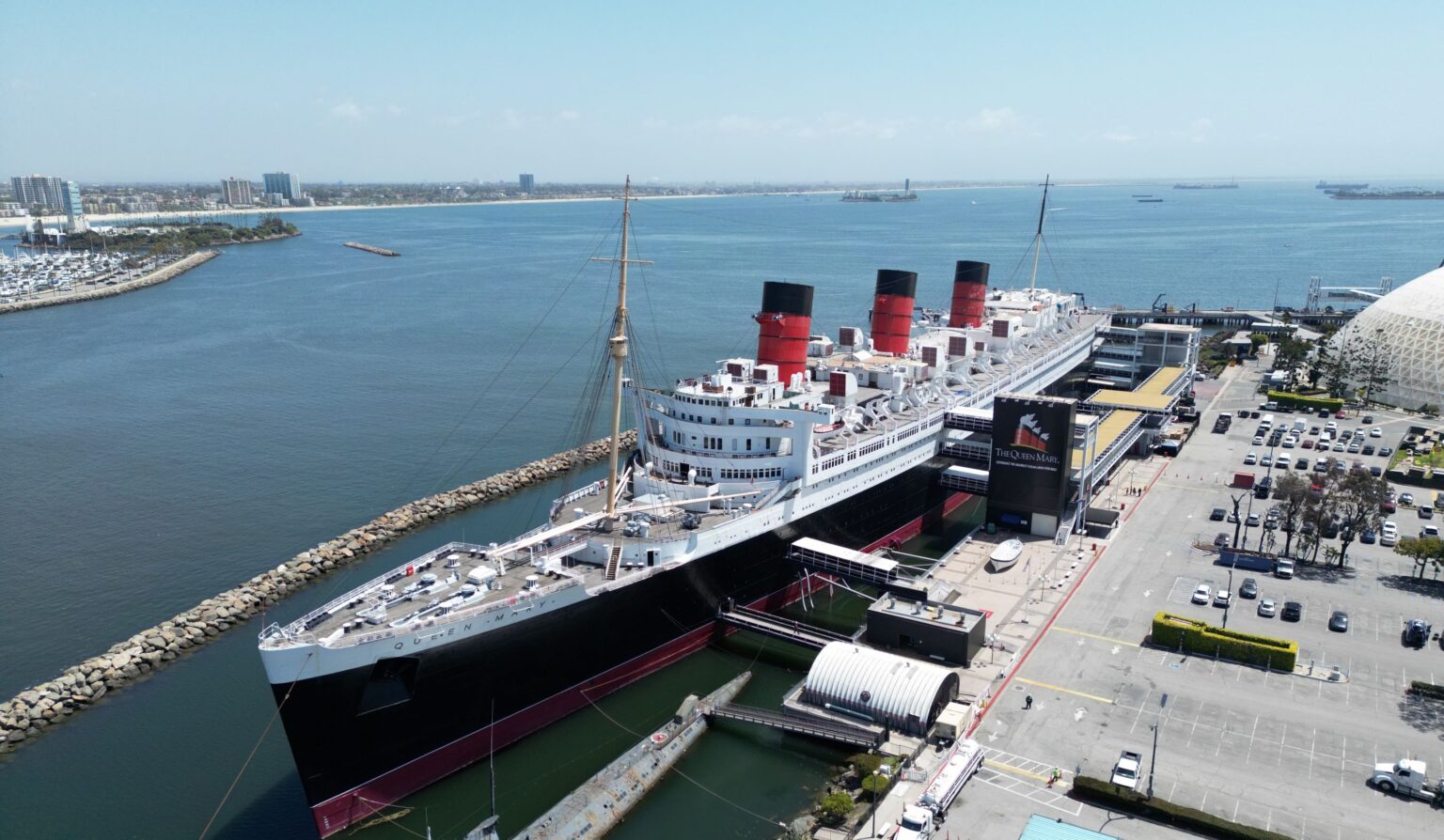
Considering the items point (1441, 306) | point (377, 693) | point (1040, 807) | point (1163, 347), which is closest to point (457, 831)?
point (377, 693)

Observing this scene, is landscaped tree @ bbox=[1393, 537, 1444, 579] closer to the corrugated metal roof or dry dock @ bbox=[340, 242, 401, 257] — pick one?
the corrugated metal roof

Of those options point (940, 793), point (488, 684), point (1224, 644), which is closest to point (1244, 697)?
point (1224, 644)

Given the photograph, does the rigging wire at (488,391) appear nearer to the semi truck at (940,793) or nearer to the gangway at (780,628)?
the gangway at (780,628)

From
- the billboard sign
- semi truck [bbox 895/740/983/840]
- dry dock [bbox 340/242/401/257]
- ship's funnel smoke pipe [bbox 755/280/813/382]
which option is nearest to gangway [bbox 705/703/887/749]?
semi truck [bbox 895/740/983/840]

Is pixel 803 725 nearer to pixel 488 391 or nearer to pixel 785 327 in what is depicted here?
pixel 785 327

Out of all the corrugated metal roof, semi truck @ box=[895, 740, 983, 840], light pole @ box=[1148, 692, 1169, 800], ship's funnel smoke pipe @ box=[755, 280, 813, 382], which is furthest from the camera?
ship's funnel smoke pipe @ box=[755, 280, 813, 382]

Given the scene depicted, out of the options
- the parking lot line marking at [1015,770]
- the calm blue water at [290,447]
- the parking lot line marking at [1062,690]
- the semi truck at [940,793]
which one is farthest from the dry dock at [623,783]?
the parking lot line marking at [1062,690]

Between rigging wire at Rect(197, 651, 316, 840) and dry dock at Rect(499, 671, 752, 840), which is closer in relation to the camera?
rigging wire at Rect(197, 651, 316, 840)

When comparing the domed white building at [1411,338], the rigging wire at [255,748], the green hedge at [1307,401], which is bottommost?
the rigging wire at [255,748]
